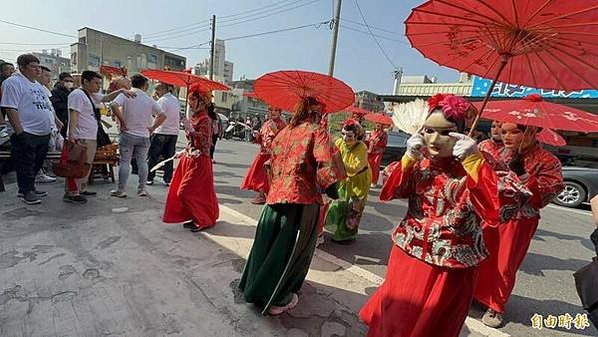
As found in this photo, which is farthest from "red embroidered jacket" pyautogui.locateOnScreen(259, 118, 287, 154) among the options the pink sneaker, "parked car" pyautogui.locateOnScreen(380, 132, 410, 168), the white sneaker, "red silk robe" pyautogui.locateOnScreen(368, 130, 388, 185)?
"parked car" pyautogui.locateOnScreen(380, 132, 410, 168)

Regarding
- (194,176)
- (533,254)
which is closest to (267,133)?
(194,176)

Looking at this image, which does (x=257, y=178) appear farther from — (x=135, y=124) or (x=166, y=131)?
(x=135, y=124)

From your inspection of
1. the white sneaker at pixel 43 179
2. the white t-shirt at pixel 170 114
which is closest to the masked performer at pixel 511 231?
the white t-shirt at pixel 170 114

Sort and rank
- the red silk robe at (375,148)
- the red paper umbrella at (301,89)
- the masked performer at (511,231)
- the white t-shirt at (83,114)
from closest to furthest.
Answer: the masked performer at (511,231), the red paper umbrella at (301,89), the white t-shirt at (83,114), the red silk robe at (375,148)

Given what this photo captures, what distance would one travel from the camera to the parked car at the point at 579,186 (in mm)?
8023

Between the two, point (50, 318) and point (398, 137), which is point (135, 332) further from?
point (398, 137)

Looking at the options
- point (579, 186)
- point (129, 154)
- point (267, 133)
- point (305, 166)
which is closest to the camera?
point (305, 166)

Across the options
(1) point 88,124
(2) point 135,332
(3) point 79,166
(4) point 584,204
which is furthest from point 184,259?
(4) point 584,204

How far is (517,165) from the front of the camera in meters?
2.67

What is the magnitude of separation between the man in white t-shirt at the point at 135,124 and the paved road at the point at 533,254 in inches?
58.8

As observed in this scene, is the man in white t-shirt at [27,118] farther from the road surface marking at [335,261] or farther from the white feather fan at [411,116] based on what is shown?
the white feather fan at [411,116]

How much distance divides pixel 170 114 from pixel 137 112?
1093 mm

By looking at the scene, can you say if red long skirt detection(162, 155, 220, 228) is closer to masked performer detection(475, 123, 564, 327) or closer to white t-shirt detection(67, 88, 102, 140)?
white t-shirt detection(67, 88, 102, 140)

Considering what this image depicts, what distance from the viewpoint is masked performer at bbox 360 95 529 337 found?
1.66 metres
